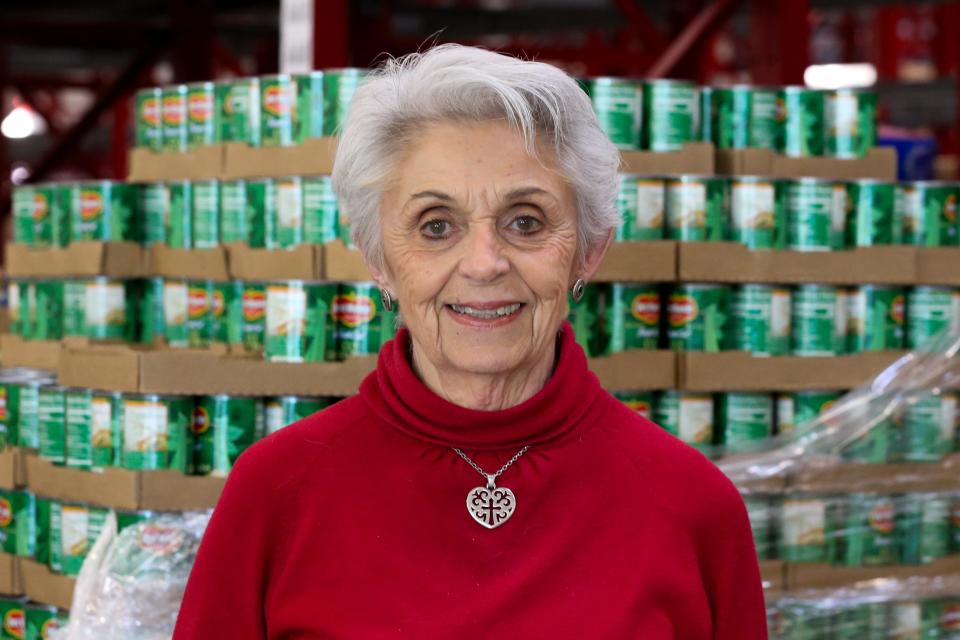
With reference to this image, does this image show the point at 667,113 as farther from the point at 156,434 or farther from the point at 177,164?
the point at 156,434

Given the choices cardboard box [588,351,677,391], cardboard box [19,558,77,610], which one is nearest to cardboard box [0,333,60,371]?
cardboard box [19,558,77,610]

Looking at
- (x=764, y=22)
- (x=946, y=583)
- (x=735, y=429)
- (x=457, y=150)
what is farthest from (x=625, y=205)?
(x=764, y=22)

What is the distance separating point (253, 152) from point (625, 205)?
34.6 inches

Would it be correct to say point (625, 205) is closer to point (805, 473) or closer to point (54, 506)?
point (805, 473)

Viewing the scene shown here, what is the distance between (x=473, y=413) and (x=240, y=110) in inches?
70.7

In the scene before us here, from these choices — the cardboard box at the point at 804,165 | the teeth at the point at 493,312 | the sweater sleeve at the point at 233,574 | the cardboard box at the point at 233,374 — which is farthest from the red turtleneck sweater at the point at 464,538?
the cardboard box at the point at 804,165

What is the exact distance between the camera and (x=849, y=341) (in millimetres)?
3098

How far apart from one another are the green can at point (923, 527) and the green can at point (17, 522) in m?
1.93

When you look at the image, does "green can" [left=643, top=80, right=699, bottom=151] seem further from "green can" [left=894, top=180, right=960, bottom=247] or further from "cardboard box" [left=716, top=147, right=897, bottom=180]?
"green can" [left=894, top=180, right=960, bottom=247]

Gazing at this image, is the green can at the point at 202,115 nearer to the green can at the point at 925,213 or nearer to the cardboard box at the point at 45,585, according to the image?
the cardboard box at the point at 45,585

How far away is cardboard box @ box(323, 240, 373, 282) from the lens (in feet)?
9.26

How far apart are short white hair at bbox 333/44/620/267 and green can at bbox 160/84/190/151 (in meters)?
1.77

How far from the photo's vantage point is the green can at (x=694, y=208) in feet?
9.77

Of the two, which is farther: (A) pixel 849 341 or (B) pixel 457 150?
(A) pixel 849 341
